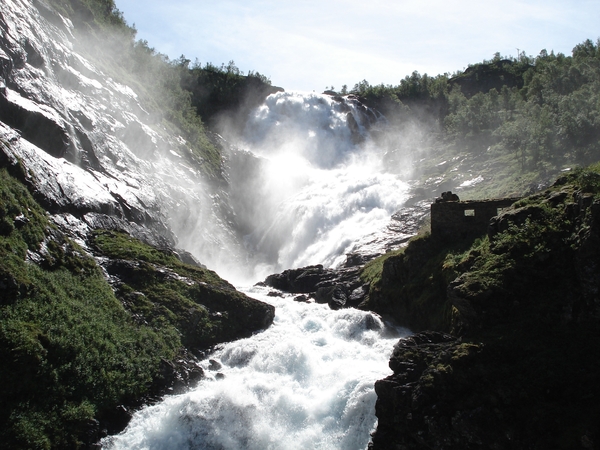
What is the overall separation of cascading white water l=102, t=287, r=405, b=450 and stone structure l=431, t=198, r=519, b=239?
633cm

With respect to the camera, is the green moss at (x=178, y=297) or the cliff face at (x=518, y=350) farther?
the green moss at (x=178, y=297)

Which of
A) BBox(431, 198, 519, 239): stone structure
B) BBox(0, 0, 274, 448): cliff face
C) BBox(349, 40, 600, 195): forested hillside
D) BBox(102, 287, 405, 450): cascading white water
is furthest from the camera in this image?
BBox(349, 40, 600, 195): forested hillside

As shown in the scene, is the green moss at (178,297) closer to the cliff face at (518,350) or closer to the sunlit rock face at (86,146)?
the sunlit rock face at (86,146)

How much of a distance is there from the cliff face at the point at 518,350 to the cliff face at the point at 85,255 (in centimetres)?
1186

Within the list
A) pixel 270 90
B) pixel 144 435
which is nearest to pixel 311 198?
pixel 270 90

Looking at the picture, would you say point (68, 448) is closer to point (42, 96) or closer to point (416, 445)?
point (416, 445)

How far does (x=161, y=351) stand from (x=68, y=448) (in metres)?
7.00

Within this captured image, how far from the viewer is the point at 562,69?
70.6 metres

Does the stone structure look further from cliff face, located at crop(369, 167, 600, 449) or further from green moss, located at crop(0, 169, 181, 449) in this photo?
green moss, located at crop(0, 169, 181, 449)

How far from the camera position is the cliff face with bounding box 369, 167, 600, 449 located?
14.5 m

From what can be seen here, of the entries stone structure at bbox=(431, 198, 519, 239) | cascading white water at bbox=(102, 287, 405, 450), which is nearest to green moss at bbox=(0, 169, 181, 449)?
cascading white water at bbox=(102, 287, 405, 450)

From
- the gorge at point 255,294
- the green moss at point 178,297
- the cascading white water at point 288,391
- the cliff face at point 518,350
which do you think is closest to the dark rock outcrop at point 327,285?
the gorge at point 255,294

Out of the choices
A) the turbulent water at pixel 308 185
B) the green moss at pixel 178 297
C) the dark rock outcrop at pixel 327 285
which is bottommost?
the green moss at pixel 178 297

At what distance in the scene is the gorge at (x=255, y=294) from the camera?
16375 millimetres
